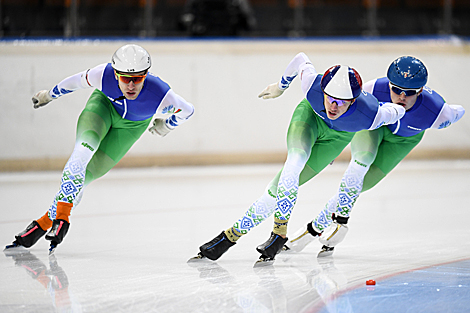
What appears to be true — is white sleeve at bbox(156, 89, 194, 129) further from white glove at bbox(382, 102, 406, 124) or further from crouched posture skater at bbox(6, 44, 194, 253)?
white glove at bbox(382, 102, 406, 124)

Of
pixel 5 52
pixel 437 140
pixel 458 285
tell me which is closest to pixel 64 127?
pixel 5 52

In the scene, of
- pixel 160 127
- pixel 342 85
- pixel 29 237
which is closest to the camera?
pixel 342 85

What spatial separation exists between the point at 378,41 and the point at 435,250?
656cm

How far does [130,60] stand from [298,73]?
122cm

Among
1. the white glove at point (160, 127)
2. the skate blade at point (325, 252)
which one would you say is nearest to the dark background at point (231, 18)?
the white glove at point (160, 127)

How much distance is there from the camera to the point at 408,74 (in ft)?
13.8

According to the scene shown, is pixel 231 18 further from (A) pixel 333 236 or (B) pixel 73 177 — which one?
(B) pixel 73 177

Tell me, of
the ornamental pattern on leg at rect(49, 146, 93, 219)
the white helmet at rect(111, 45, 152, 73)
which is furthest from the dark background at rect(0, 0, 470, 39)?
the ornamental pattern on leg at rect(49, 146, 93, 219)

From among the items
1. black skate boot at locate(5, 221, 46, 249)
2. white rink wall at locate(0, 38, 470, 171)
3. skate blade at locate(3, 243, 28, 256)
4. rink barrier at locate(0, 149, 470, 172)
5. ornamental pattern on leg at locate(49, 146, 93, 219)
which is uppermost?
ornamental pattern on leg at locate(49, 146, 93, 219)

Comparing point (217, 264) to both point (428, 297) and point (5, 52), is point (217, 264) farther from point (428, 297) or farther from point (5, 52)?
point (5, 52)

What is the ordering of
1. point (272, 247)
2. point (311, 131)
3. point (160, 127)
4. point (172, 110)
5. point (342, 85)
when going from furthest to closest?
point (160, 127) < point (172, 110) < point (311, 131) < point (272, 247) < point (342, 85)

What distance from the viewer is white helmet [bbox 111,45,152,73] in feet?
13.4

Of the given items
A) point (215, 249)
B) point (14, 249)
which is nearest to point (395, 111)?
point (215, 249)

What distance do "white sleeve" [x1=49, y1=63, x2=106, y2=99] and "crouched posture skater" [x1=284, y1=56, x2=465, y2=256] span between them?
6.31 feet
